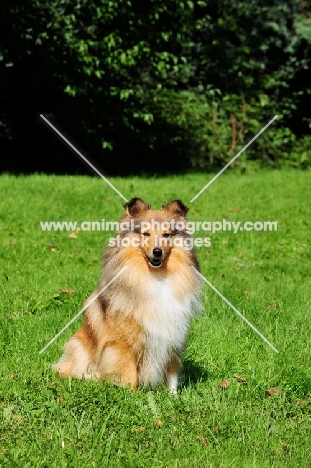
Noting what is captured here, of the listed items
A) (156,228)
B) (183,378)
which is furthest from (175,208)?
(183,378)

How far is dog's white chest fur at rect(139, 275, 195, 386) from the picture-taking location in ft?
14.7

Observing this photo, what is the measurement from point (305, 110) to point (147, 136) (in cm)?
716

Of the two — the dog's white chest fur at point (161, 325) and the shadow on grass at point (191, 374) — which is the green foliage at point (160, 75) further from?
the dog's white chest fur at point (161, 325)

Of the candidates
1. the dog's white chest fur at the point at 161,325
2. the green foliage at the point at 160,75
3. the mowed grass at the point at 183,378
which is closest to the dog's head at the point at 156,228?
the dog's white chest fur at the point at 161,325

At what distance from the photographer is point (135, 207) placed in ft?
15.1

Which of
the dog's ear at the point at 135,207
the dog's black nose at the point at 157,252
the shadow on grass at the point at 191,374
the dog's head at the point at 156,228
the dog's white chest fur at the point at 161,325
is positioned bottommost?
the shadow on grass at the point at 191,374

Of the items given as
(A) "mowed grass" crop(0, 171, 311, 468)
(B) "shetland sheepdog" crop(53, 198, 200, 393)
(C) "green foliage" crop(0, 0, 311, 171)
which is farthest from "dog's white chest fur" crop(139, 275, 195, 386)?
(C) "green foliage" crop(0, 0, 311, 171)

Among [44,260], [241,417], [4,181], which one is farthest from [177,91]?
[241,417]

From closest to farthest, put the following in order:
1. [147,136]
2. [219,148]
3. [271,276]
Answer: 1. [271,276]
2. [147,136]
3. [219,148]

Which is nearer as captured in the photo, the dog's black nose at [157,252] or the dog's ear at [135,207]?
the dog's black nose at [157,252]

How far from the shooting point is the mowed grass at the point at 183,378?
12.1ft

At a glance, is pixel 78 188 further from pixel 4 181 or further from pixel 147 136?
pixel 147 136

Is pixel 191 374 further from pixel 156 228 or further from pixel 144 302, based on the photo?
pixel 156 228

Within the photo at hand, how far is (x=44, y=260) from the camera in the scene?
8.79 metres
